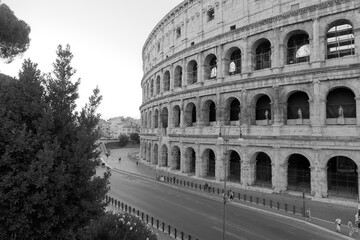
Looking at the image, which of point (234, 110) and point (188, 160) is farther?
point (188, 160)

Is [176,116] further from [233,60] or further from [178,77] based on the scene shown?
[233,60]

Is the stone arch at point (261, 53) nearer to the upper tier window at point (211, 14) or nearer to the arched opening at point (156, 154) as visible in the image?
the upper tier window at point (211, 14)

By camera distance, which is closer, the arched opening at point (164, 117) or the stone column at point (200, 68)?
the stone column at point (200, 68)

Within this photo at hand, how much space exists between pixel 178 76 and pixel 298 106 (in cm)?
1778

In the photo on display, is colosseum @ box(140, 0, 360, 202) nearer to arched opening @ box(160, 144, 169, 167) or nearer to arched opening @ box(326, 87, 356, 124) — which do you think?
arched opening @ box(326, 87, 356, 124)

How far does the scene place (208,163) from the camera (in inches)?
1355

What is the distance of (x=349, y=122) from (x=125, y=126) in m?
154

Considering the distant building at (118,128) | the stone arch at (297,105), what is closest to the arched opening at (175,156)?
the stone arch at (297,105)

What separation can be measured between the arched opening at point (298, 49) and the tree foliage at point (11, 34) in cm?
2280

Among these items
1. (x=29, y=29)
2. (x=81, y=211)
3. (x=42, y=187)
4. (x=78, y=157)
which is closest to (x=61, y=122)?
(x=78, y=157)

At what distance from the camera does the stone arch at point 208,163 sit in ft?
110

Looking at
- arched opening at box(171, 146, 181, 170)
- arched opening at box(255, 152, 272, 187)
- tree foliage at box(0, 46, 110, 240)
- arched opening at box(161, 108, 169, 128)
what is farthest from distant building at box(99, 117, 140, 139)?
tree foliage at box(0, 46, 110, 240)

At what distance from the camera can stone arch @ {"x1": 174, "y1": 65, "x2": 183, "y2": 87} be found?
39.3m

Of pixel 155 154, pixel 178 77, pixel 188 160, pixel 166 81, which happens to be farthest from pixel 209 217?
pixel 155 154
